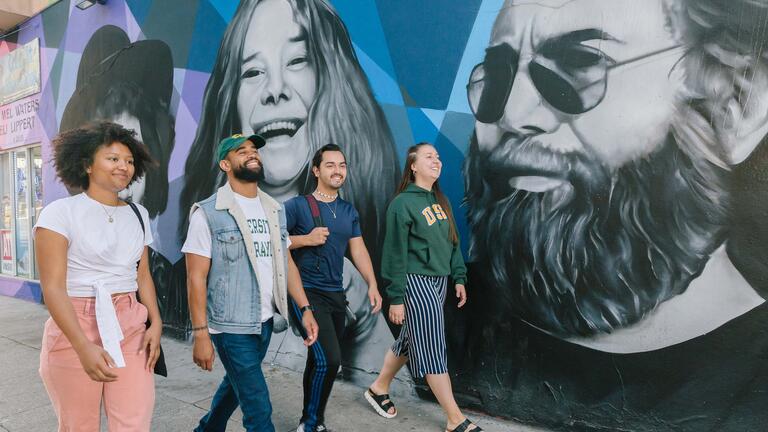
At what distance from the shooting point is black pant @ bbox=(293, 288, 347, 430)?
10.2ft

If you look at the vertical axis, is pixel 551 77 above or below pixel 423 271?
above

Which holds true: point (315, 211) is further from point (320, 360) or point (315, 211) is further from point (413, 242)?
point (320, 360)

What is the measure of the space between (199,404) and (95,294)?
7.11 feet

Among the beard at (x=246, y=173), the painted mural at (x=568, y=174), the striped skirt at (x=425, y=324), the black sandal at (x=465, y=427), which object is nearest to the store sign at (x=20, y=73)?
the painted mural at (x=568, y=174)

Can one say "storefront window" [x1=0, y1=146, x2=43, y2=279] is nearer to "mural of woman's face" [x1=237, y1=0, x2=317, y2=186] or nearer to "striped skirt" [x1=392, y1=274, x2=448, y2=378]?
"mural of woman's face" [x1=237, y1=0, x2=317, y2=186]

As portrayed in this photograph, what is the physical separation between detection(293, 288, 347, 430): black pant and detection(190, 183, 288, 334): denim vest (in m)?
0.45

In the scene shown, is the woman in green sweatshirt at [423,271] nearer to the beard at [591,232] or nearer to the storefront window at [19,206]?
the beard at [591,232]

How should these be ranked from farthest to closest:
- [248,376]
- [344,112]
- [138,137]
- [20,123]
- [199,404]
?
[20,123] < [138,137] < [344,112] < [199,404] < [248,376]

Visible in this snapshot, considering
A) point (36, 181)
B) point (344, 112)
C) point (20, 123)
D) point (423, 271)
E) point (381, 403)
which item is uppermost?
point (20, 123)

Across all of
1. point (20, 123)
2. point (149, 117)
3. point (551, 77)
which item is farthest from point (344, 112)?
point (20, 123)

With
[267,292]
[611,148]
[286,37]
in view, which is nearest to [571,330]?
[611,148]

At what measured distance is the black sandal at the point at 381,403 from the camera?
3650 millimetres

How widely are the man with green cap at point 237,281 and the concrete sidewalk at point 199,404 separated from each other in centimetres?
95

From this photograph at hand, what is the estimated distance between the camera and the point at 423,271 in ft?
10.8
